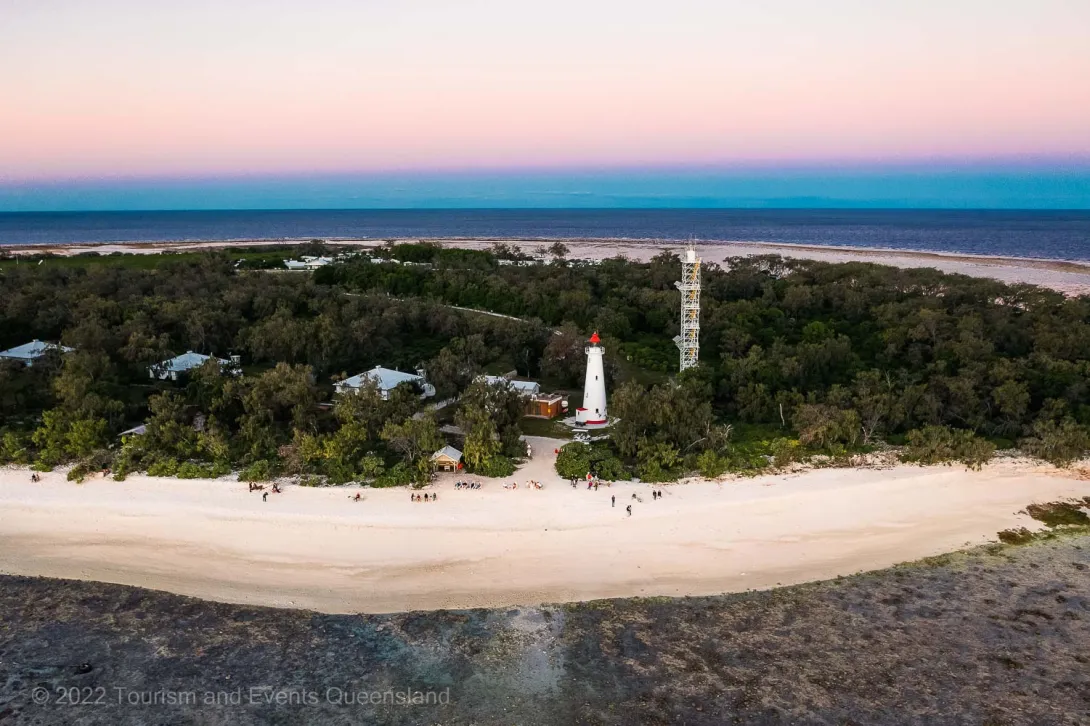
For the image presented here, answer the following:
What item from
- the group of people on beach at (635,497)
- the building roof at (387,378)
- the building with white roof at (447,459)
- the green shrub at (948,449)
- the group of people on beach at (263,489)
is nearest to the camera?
the group of people on beach at (635,497)

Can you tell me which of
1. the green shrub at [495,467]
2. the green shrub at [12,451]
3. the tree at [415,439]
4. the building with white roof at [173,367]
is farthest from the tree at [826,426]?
the green shrub at [12,451]

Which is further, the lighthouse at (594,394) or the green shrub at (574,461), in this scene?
the lighthouse at (594,394)

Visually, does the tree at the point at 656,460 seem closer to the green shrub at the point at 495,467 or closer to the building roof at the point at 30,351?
the green shrub at the point at 495,467

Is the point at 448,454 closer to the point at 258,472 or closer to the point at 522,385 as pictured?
the point at 258,472

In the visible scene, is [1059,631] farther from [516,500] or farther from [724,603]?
[516,500]

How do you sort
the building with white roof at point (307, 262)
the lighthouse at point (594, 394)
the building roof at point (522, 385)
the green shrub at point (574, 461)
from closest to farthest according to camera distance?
the green shrub at point (574, 461) → the lighthouse at point (594, 394) → the building roof at point (522, 385) → the building with white roof at point (307, 262)

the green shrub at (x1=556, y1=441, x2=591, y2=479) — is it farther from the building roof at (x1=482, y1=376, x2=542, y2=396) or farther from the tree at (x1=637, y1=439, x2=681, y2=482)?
the building roof at (x1=482, y1=376, x2=542, y2=396)

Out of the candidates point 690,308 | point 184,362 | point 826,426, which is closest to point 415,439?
point 826,426
